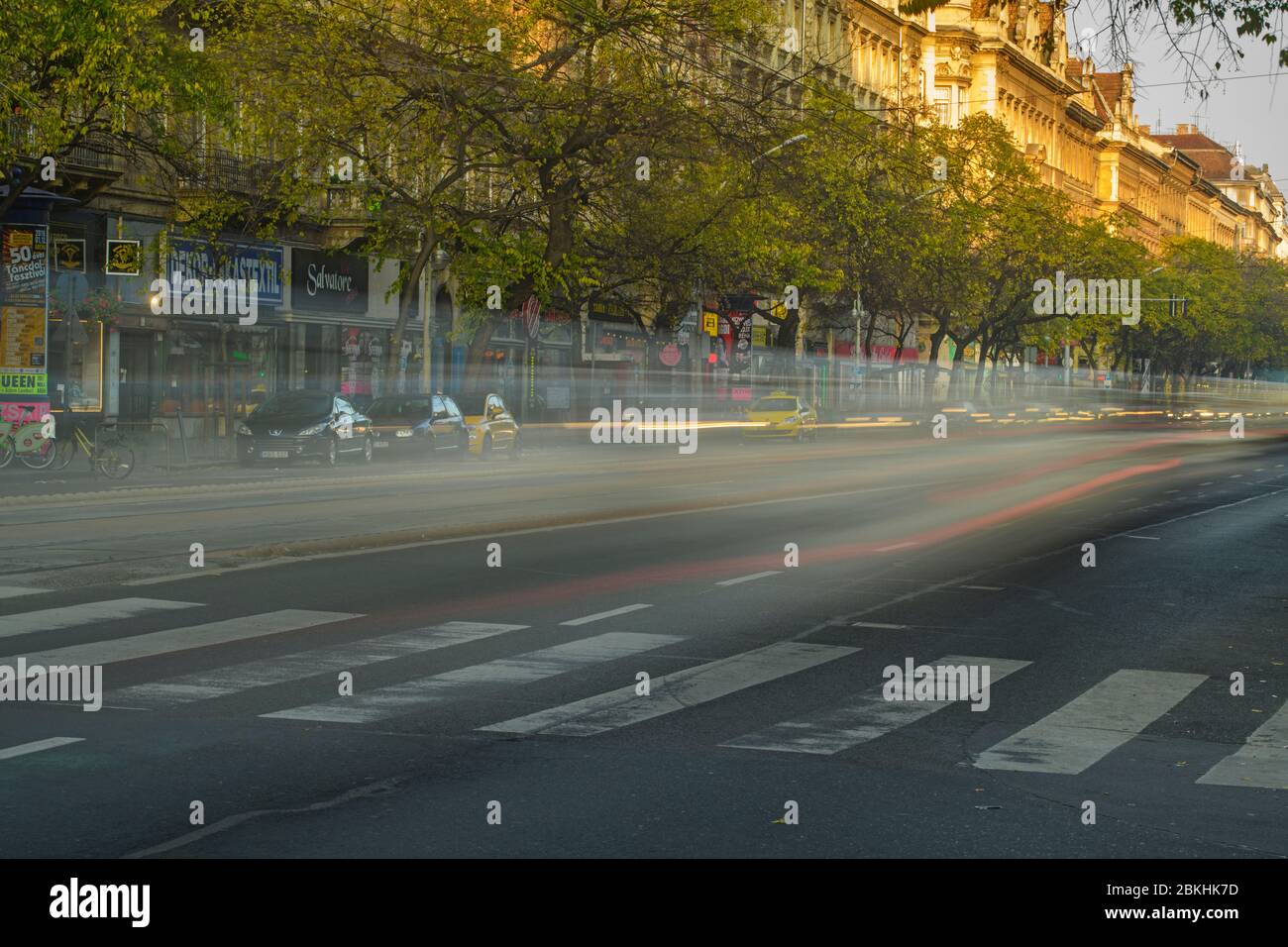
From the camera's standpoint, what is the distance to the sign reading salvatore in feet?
141

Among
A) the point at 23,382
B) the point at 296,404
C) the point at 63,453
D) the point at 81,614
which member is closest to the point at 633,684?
the point at 81,614

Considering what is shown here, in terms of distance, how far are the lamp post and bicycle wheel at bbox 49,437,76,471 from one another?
10.6 meters

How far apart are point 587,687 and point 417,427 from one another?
87.4 feet

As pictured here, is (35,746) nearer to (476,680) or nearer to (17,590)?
(476,680)

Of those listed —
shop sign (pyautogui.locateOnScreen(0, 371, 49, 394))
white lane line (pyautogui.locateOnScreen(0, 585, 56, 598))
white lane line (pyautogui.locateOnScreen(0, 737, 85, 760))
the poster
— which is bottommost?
white lane line (pyautogui.locateOnScreen(0, 737, 85, 760))

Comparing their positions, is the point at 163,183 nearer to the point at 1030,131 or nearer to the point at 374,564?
the point at 374,564

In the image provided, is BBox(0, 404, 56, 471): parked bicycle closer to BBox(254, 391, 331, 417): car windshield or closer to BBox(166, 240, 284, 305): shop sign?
BBox(254, 391, 331, 417): car windshield

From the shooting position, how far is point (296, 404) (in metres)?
34.2

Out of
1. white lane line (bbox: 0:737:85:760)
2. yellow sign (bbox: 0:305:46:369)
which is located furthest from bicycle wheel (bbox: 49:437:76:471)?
white lane line (bbox: 0:737:85:760)

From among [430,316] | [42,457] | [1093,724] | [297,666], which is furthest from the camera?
[430,316]

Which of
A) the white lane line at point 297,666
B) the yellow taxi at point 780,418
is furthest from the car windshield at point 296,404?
the white lane line at point 297,666

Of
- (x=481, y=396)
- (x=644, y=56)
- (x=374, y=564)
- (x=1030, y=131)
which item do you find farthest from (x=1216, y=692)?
(x=1030, y=131)

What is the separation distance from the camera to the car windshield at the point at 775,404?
5188 cm
